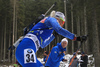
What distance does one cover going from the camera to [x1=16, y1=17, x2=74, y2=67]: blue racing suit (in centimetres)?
234

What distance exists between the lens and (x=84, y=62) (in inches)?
388

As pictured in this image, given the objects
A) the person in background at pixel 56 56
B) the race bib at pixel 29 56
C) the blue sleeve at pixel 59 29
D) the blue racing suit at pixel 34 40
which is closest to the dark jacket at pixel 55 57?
the person in background at pixel 56 56

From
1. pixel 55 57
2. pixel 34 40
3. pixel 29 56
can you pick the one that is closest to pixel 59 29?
pixel 34 40

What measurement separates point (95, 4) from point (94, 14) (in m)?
1.02

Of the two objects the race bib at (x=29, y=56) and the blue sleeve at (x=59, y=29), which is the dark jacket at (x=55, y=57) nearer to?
the blue sleeve at (x=59, y=29)

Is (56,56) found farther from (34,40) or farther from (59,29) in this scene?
(59,29)

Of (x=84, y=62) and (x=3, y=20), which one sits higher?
(x=3, y=20)

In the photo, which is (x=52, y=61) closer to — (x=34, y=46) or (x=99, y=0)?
(x=34, y=46)

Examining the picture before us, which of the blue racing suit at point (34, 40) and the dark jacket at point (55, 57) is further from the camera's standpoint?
the dark jacket at point (55, 57)

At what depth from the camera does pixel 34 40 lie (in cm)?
254

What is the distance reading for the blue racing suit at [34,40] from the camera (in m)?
2.34

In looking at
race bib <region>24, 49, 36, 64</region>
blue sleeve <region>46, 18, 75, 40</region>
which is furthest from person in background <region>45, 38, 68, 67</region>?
race bib <region>24, 49, 36, 64</region>

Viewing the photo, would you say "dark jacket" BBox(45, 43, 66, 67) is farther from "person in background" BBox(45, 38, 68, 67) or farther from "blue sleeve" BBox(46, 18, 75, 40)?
"blue sleeve" BBox(46, 18, 75, 40)

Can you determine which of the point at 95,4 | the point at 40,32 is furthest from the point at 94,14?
the point at 40,32
